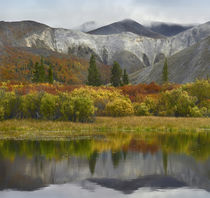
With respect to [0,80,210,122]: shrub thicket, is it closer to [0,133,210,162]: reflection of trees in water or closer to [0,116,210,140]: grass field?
[0,116,210,140]: grass field

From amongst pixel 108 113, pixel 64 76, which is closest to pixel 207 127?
pixel 108 113

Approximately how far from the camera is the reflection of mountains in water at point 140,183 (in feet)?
46.1

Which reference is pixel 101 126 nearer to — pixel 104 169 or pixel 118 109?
pixel 118 109

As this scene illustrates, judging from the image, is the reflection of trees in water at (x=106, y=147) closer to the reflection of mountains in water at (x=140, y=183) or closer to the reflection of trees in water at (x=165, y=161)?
the reflection of trees in water at (x=165, y=161)

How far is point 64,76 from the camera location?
15712 cm

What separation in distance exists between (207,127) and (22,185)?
28.1 m

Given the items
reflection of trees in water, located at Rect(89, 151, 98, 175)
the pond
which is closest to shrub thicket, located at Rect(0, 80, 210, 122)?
A: the pond

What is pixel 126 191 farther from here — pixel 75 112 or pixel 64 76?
pixel 64 76

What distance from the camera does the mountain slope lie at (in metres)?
113

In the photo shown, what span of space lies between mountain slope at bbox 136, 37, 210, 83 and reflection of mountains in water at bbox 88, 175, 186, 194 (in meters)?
96.7

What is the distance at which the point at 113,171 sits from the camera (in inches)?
672

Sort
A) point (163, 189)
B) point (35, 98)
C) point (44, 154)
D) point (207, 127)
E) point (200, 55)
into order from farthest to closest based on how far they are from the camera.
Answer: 1. point (200, 55)
2. point (35, 98)
3. point (207, 127)
4. point (44, 154)
5. point (163, 189)

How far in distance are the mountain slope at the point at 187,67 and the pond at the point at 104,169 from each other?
3522 inches

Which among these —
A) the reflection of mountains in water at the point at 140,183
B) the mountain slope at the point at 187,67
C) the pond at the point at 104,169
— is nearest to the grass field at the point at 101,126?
the pond at the point at 104,169
